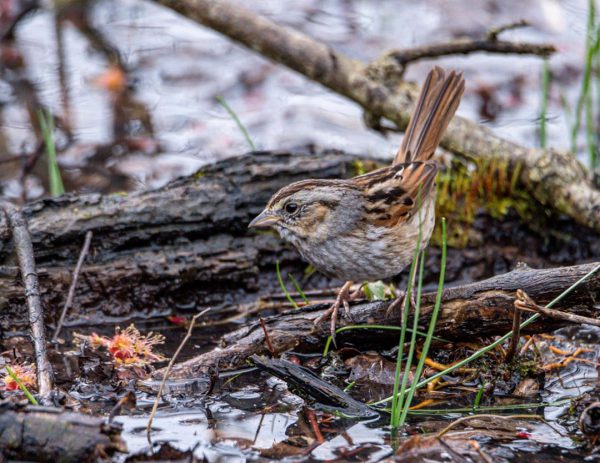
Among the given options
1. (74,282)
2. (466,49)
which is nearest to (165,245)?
(74,282)

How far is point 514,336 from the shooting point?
4.16m

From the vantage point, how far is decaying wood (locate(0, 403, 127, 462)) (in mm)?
3318

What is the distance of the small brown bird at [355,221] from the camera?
4.80m

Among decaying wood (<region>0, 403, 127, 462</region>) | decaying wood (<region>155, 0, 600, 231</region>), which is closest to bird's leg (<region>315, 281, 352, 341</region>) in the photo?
decaying wood (<region>0, 403, 127, 462</region>)

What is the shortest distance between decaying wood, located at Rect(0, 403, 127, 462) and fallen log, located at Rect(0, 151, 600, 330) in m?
1.96

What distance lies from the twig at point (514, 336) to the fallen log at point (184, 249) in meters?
1.71

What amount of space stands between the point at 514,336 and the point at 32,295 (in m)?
2.41

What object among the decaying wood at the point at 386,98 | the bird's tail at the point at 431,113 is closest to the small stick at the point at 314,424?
the bird's tail at the point at 431,113

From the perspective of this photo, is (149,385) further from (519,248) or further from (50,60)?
(50,60)

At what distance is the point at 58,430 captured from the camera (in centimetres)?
333

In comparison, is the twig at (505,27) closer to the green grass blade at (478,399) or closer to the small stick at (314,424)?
the green grass blade at (478,399)

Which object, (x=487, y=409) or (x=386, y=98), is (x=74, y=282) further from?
(x=386, y=98)

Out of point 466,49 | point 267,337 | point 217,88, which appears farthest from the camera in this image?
point 217,88

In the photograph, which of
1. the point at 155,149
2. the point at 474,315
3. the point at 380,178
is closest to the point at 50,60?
the point at 155,149
